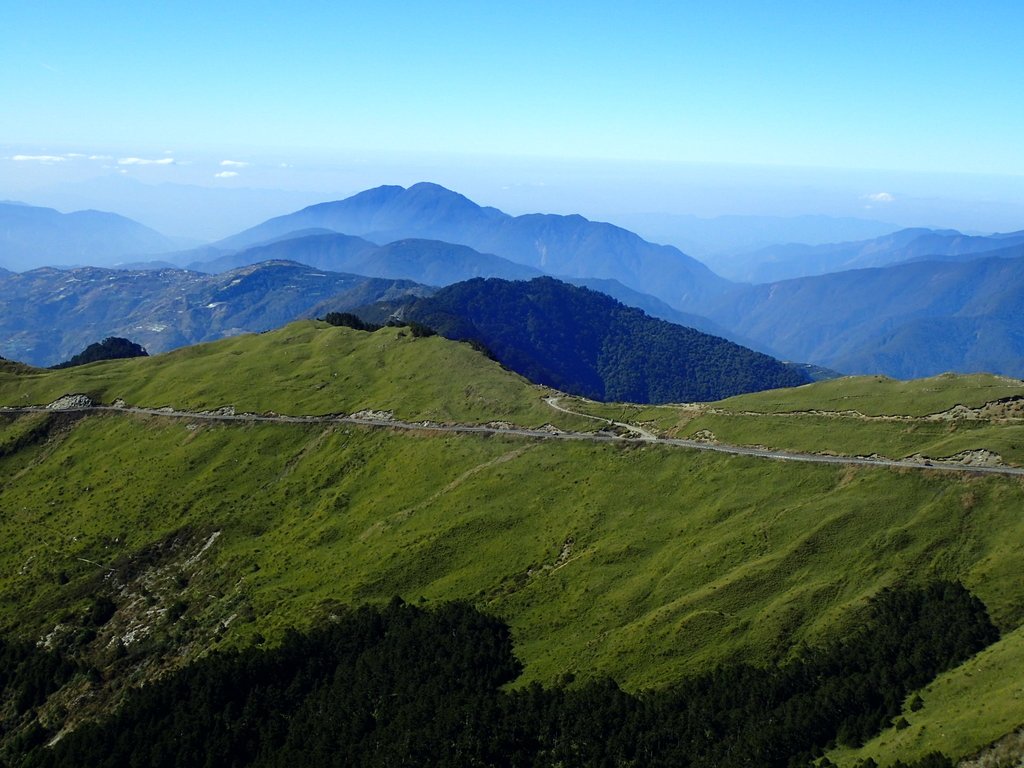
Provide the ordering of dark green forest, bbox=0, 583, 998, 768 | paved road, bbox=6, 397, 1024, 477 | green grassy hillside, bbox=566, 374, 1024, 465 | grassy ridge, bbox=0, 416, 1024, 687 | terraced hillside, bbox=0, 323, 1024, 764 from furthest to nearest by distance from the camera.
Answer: green grassy hillside, bbox=566, 374, 1024, 465 → paved road, bbox=6, 397, 1024, 477 → grassy ridge, bbox=0, 416, 1024, 687 → terraced hillside, bbox=0, 323, 1024, 764 → dark green forest, bbox=0, 583, 998, 768

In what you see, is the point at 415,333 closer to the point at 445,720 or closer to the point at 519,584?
the point at 519,584

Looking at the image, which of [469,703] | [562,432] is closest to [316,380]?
[562,432]

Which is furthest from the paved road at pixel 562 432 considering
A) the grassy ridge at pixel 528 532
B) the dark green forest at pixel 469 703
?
the dark green forest at pixel 469 703

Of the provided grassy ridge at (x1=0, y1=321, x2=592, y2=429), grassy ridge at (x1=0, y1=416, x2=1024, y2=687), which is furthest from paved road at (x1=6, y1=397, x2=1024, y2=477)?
grassy ridge at (x1=0, y1=321, x2=592, y2=429)

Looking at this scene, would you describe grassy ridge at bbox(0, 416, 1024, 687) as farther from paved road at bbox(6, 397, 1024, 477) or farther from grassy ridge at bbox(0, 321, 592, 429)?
grassy ridge at bbox(0, 321, 592, 429)

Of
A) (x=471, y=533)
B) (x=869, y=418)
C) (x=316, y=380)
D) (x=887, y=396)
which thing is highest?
(x=887, y=396)

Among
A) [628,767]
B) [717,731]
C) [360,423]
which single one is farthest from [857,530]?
[360,423]

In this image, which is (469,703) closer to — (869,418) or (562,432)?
(562,432)
